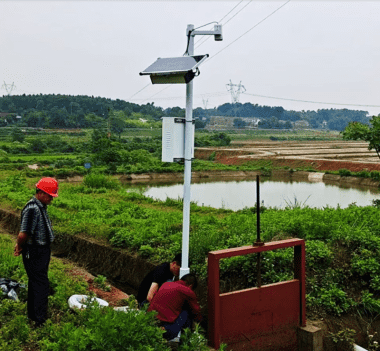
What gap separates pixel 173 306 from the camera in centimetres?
516

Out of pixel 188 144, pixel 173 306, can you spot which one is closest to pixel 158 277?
pixel 173 306

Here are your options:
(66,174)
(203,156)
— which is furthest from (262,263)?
(203,156)

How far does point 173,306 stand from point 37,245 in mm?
1546

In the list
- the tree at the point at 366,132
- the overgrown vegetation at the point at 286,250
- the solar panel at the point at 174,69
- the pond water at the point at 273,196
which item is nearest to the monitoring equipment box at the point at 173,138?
the solar panel at the point at 174,69

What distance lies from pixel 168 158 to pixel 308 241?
347 centimetres

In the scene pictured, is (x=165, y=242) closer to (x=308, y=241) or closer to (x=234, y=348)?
(x=308, y=241)

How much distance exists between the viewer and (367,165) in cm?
3781

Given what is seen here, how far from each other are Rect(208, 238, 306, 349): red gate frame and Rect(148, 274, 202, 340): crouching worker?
354mm

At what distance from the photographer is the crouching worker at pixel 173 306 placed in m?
5.12

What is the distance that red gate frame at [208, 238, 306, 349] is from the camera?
5.51 meters

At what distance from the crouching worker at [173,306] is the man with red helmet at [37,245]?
117 centimetres

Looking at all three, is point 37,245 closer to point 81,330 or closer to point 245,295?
point 81,330

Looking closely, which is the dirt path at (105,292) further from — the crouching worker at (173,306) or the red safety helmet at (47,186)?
the red safety helmet at (47,186)

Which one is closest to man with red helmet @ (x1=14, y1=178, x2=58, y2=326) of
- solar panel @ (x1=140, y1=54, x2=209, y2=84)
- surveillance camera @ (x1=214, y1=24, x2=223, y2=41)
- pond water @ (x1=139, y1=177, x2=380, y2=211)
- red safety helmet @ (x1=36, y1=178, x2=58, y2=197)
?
red safety helmet @ (x1=36, y1=178, x2=58, y2=197)
